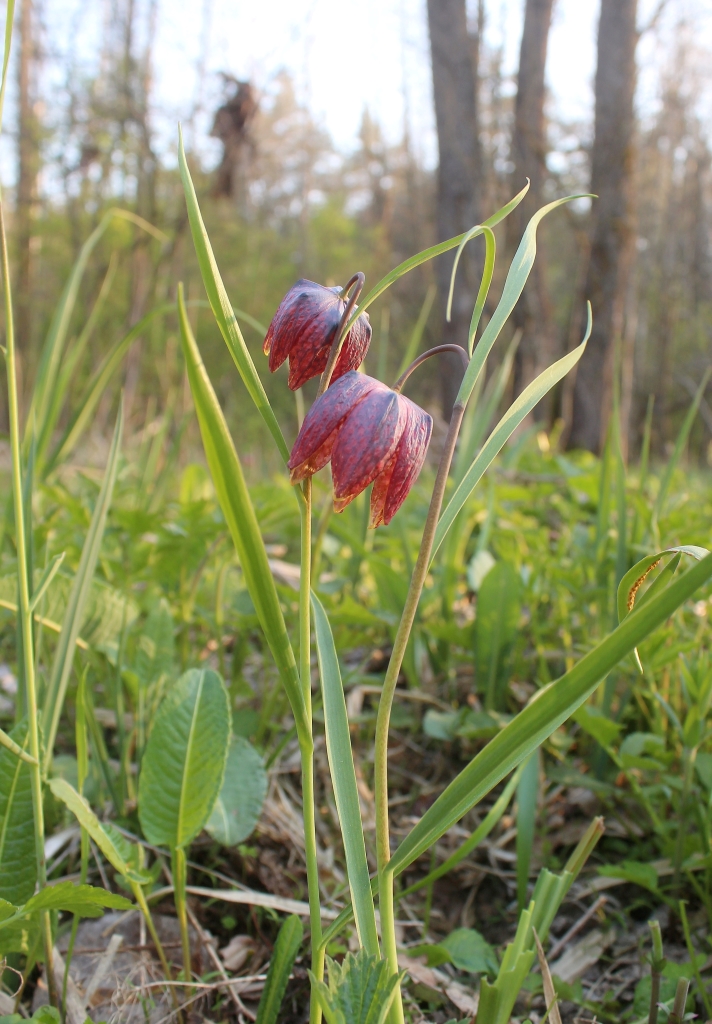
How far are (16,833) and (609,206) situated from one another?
563 cm

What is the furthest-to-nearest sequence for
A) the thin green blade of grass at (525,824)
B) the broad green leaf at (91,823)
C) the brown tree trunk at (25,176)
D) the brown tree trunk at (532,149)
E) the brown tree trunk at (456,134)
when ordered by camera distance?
the brown tree trunk at (25,176) → the brown tree trunk at (532,149) → the brown tree trunk at (456,134) → the thin green blade of grass at (525,824) → the broad green leaf at (91,823)

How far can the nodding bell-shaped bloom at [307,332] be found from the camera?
0.54 m

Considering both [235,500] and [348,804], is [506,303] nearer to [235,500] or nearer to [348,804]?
[235,500]

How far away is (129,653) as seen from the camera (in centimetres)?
110

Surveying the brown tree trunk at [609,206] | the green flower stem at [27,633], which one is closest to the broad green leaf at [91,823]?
the green flower stem at [27,633]

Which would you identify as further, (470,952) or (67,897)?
(470,952)

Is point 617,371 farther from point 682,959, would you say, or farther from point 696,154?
point 696,154

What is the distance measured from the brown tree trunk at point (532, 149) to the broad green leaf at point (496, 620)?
4.32 meters

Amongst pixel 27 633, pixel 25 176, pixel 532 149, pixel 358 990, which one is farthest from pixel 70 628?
pixel 25 176

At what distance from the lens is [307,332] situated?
21.5 inches

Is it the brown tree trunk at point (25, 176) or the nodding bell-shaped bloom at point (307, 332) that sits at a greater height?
the brown tree trunk at point (25, 176)

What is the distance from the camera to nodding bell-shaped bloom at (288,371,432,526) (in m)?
0.50

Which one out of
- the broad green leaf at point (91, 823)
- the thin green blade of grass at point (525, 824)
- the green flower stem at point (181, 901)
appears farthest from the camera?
the thin green blade of grass at point (525, 824)

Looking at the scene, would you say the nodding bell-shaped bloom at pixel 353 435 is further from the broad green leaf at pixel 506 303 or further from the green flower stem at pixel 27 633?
the green flower stem at pixel 27 633
